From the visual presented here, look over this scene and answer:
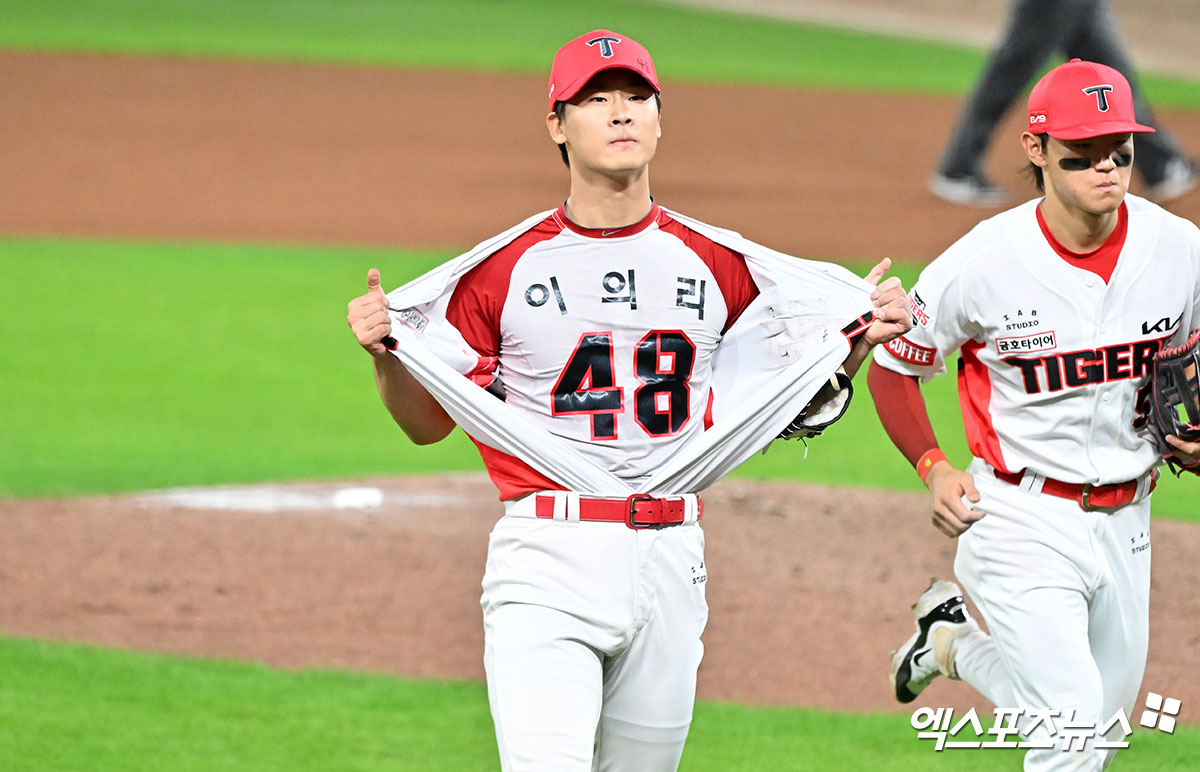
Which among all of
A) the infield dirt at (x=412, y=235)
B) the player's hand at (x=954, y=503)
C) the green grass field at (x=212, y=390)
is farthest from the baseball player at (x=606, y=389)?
the green grass field at (x=212, y=390)

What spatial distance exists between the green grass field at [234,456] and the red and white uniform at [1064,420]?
129 cm

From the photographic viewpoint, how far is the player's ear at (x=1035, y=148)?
505 cm

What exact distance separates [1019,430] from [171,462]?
21.3 ft

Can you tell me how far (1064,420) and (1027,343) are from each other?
24 cm

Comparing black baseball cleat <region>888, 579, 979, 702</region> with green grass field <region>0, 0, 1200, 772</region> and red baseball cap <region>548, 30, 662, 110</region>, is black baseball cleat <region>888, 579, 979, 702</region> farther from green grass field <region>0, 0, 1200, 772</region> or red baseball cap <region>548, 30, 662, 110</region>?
red baseball cap <region>548, 30, 662, 110</region>

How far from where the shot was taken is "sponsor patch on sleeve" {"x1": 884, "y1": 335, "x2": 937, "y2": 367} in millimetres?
5305

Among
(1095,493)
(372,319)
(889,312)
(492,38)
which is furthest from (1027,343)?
(492,38)

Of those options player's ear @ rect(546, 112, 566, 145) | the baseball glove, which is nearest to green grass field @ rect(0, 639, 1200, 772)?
the baseball glove

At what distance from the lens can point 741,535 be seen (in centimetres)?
880

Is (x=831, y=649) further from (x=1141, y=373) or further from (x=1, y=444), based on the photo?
(x=1, y=444)

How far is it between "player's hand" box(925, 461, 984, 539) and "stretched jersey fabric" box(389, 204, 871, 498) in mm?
640

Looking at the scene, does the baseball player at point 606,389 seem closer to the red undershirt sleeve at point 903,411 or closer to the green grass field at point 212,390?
the red undershirt sleeve at point 903,411

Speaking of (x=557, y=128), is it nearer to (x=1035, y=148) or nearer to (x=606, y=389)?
(x=606, y=389)

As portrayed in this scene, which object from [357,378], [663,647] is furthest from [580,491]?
[357,378]
